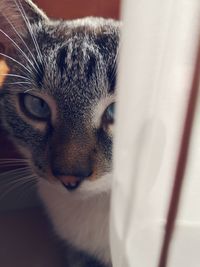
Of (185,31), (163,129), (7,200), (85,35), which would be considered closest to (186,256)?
(163,129)

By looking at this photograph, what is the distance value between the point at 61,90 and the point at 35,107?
0.09 metres

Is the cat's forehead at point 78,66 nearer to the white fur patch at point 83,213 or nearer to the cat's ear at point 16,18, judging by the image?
the cat's ear at point 16,18

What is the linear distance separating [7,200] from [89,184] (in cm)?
47

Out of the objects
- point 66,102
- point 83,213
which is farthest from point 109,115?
point 83,213

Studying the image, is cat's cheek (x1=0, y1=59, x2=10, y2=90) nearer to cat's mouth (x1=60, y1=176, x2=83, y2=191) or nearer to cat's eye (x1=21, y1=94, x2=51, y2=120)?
cat's eye (x1=21, y1=94, x2=51, y2=120)

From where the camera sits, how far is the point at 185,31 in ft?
1.42

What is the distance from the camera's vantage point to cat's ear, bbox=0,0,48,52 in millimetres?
755

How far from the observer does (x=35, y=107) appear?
79 cm

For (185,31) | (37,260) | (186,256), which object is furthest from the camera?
(37,260)

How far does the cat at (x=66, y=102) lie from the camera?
0.71m

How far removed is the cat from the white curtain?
0.63 feet

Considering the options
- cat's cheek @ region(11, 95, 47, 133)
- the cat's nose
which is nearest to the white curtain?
the cat's nose

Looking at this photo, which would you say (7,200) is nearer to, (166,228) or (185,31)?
(166,228)

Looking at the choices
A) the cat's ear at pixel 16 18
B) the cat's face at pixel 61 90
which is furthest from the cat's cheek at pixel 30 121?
the cat's ear at pixel 16 18
